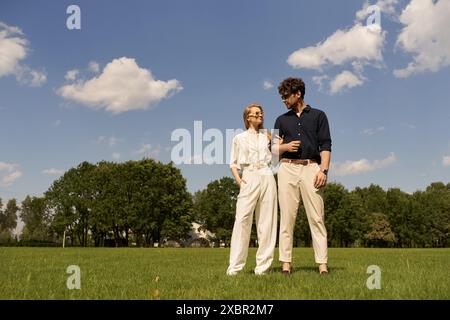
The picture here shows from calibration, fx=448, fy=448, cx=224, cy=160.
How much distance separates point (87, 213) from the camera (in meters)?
74.3

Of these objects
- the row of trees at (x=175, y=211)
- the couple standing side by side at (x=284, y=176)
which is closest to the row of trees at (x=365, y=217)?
the row of trees at (x=175, y=211)

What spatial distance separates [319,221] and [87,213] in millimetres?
71518

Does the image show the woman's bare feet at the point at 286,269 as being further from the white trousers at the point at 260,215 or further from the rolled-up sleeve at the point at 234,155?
the rolled-up sleeve at the point at 234,155

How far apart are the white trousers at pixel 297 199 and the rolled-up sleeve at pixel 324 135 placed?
34cm

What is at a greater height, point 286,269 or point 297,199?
point 297,199

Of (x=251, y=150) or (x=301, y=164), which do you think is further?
(x=251, y=150)

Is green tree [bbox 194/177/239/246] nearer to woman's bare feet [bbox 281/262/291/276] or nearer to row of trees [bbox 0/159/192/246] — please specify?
row of trees [bbox 0/159/192/246]

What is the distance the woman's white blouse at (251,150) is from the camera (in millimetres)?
7742

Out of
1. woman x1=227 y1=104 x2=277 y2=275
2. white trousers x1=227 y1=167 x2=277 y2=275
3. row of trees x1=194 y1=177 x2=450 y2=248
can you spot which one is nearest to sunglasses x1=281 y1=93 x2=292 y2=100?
woman x1=227 y1=104 x2=277 y2=275

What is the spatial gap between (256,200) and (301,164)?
99 cm

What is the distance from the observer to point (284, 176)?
7.57 m

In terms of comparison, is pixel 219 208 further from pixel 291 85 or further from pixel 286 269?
pixel 291 85

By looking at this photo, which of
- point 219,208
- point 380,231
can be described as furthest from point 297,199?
point 380,231
